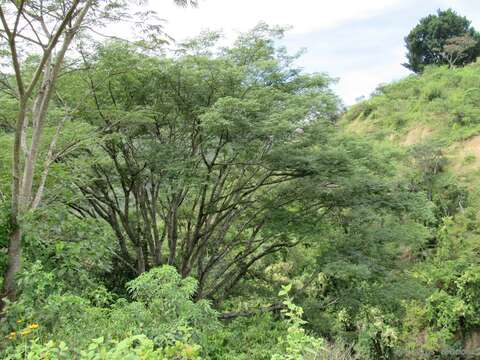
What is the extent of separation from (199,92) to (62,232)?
4187 millimetres

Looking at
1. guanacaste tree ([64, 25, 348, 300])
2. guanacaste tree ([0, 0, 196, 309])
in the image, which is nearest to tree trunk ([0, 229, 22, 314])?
guanacaste tree ([0, 0, 196, 309])

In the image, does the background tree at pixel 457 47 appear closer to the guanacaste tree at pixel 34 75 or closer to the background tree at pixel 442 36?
the background tree at pixel 442 36

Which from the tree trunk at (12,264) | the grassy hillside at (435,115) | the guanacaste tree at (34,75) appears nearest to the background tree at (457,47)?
the grassy hillside at (435,115)

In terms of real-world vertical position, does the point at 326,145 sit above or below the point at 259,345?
above

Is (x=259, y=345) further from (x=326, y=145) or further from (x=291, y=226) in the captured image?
(x=326, y=145)

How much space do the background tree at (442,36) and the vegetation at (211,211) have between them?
13870mm

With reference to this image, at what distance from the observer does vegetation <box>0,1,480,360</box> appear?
352cm

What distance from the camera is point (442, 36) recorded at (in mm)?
23328

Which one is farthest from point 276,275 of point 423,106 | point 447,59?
point 447,59

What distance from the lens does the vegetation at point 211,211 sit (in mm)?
3523

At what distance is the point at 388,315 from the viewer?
1066 centimetres

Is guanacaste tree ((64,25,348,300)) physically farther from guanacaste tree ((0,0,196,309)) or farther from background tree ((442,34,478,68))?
background tree ((442,34,478,68))

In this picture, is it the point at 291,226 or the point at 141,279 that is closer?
the point at 141,279

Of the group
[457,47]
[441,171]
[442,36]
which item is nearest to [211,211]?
[441,171]
